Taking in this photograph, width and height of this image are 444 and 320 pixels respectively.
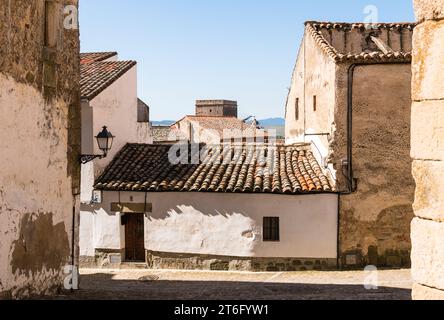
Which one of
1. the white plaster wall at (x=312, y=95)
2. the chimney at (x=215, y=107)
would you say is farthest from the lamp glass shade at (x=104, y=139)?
the chimney at (x=215, y=107)

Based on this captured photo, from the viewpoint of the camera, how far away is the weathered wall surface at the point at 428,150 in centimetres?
288

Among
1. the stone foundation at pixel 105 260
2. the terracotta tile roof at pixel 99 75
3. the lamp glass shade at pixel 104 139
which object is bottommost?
the stone foundation at pixel 105 260

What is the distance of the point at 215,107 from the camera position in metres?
51.0

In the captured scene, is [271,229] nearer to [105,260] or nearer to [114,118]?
[105,260]

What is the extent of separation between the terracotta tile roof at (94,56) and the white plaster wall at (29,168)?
12.5m

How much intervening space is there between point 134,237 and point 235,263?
3.23 metres

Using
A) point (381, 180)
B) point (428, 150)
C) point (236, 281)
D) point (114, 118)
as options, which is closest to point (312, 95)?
point (381, 180)

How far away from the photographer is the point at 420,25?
3057mm

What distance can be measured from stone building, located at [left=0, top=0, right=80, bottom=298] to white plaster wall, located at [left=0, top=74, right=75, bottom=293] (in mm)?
13

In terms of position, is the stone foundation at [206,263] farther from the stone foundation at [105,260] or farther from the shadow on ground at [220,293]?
the shadow on ground at [220,293]

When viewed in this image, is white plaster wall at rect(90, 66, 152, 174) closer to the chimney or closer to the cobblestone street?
the cobblestone street

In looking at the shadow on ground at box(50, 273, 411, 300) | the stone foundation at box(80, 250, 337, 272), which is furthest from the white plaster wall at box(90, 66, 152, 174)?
the shadow on ground at box(50, 273, 411, 300)
